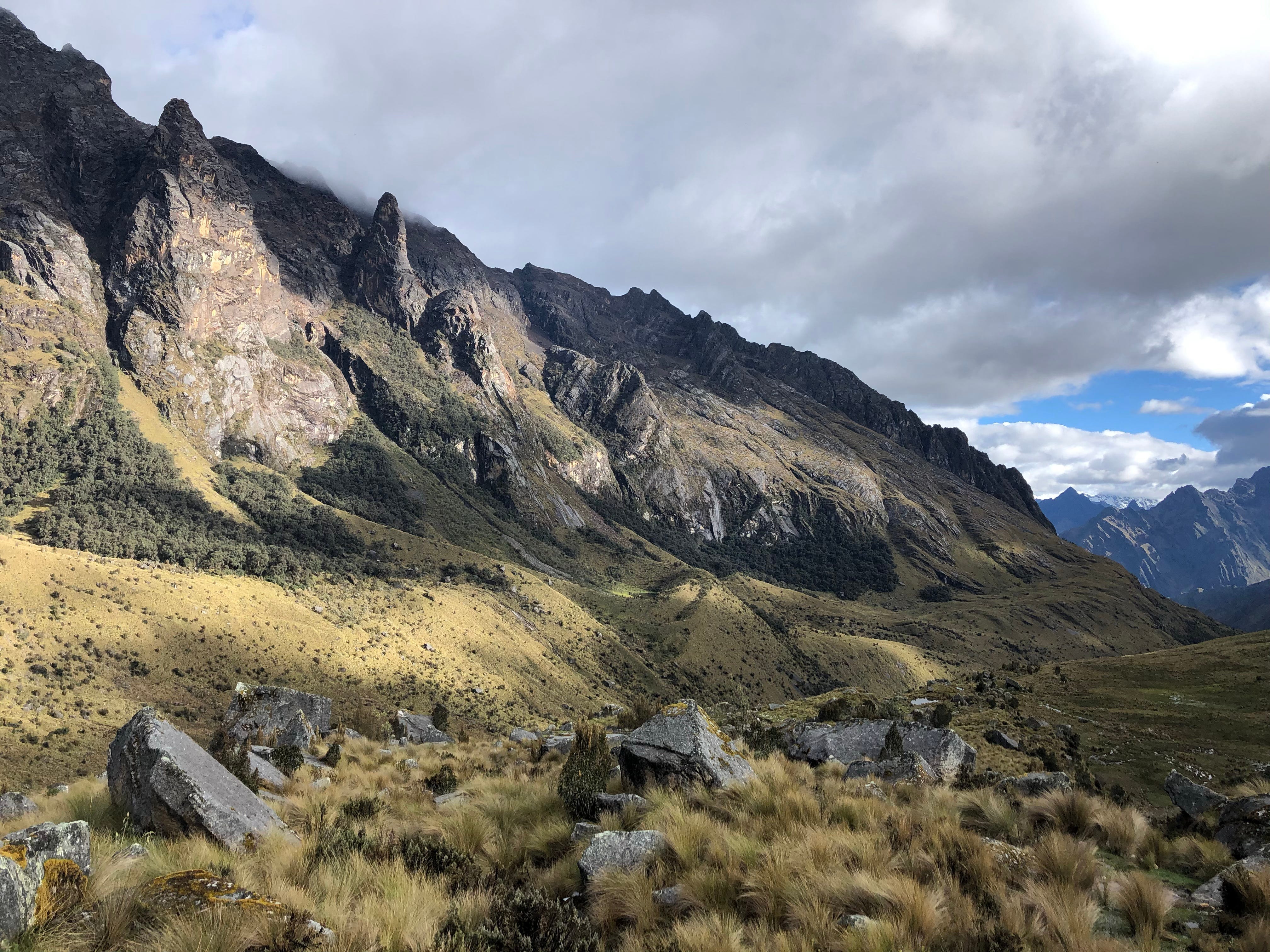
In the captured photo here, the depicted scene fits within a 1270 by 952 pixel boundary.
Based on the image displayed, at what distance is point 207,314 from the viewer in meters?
153

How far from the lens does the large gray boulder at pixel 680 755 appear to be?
8.80 metres

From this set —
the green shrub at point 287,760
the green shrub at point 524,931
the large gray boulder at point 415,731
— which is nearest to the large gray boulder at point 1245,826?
the green shrub at point 524,931

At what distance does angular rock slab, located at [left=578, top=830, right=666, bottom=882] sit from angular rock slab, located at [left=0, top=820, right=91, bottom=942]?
405cm

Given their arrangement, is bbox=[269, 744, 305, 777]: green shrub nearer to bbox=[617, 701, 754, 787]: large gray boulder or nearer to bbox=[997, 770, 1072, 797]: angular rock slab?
bbox=[617, 701, 754, 787]: large gray boulder

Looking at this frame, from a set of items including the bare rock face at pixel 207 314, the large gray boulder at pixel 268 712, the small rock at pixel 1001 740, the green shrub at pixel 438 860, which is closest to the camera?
the green shrub at pixel 438 860

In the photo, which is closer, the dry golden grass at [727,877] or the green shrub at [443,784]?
the dry golden grass at [727,877]

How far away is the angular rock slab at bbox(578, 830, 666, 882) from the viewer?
550 centimetres

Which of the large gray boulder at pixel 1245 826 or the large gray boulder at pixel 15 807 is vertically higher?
the large gray boulder at pixel 1245 826

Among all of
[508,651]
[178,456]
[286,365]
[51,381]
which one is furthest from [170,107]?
[508,651]

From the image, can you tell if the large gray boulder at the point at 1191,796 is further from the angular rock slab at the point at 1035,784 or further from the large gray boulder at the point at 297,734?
the large gray boulder at the point at 297,734

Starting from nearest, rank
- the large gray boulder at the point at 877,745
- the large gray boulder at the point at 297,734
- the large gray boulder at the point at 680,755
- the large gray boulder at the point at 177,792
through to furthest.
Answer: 1. the large gray boulder at the point at 177,792
2. the large gray boulder at the point at 680,755
3. the large gray boulder at the point at 877,745
4. the large gray boulder at the point at 297,734

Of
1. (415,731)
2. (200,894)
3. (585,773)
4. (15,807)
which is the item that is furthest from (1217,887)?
Answer: (415,731)

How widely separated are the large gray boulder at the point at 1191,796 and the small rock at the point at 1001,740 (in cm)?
1078

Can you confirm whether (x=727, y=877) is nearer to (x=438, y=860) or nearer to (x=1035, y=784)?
(x=438, y=860)
